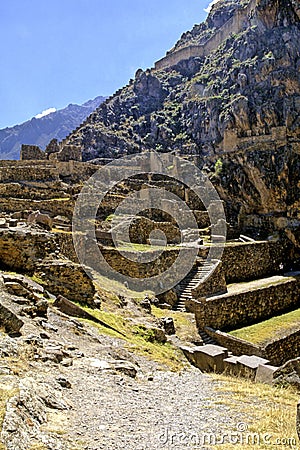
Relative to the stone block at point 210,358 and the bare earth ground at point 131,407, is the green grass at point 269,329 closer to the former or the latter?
the stone block at point 210,358

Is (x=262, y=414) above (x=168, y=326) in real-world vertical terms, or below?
above

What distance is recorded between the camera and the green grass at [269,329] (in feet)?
48.5

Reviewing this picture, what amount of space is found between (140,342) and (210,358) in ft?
5.10

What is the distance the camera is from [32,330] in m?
6.17

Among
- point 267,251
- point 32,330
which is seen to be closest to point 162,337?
point 32,330

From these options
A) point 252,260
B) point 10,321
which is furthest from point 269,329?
point 10,321

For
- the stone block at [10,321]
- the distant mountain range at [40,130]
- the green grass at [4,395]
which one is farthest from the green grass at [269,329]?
the distant mountain range at [40,130]

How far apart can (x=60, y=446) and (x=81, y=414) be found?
822mm

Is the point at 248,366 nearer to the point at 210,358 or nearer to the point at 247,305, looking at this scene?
the point at 210,358

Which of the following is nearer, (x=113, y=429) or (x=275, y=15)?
(x=113, y=429)

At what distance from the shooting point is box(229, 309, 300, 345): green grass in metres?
14.8

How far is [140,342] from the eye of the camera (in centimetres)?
858

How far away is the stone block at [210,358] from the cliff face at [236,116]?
916 inches

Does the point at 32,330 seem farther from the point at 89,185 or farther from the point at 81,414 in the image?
the point at 89,185
